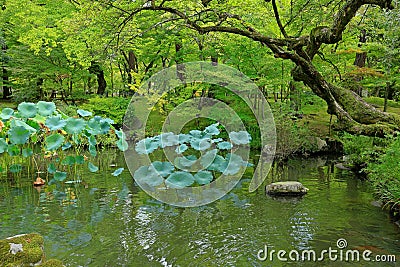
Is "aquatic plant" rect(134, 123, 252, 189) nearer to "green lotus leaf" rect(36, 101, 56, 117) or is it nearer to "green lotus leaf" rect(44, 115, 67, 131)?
"green lotus leaf" rect(44, 115, 67, 131)

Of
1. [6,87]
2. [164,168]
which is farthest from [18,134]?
[6,87]

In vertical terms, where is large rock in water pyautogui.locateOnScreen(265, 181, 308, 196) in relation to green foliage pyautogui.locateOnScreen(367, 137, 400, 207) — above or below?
below

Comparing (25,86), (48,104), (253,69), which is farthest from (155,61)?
(48,104)

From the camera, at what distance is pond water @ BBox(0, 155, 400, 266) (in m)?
3.94

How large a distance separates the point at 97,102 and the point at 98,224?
32.8 feet

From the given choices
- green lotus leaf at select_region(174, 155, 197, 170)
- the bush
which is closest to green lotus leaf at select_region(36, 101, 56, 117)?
green lotus leaf at select_region(174, 155, 197, 170)

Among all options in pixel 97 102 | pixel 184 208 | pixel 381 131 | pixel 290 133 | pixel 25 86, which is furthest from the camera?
pixel 25 86

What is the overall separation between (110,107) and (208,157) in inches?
409

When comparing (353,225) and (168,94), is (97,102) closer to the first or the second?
(168,94)

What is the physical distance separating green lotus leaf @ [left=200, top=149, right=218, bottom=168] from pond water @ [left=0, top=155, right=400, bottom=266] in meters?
0.88

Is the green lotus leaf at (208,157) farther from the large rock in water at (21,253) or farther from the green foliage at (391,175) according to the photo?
the green foliage at (391,175)

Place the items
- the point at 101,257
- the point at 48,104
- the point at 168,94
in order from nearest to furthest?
the point at 101,257, the point at 48,104, the point at 168,94

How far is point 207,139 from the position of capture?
436cm

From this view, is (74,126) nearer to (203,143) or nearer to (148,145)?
(148,145)
